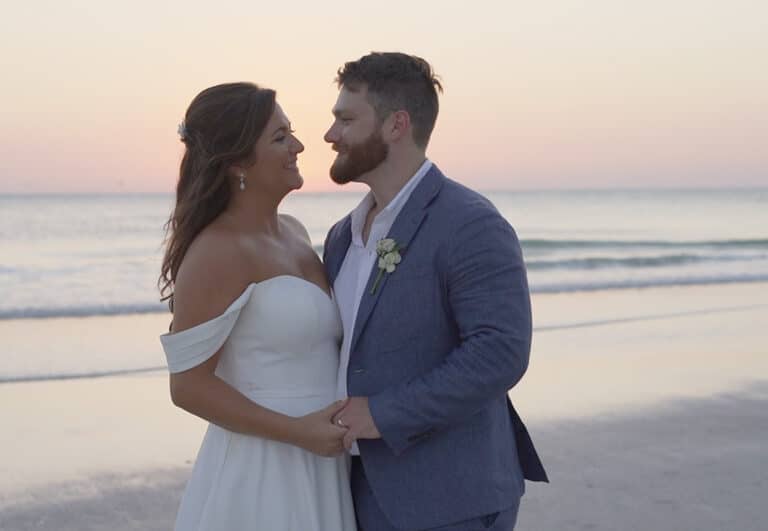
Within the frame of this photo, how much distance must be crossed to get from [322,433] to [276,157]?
0.95m

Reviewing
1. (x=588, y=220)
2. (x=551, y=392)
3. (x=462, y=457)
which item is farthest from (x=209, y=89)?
(x=588, y=220)

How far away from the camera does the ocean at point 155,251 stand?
14.3m

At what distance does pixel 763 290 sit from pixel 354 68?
1479 centimetres

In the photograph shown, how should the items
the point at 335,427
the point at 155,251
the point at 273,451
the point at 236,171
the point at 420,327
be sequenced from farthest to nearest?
the point at 155,251
the point at 236,171
the point at 273,451
the point at 335,427
the point at 420,327

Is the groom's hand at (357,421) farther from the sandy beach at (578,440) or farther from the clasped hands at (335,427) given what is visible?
the sandy beach at (578,440)

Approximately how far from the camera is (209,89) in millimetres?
3516

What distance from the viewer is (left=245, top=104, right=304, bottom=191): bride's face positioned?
352cm

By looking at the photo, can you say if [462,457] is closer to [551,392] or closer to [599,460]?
[599,460]

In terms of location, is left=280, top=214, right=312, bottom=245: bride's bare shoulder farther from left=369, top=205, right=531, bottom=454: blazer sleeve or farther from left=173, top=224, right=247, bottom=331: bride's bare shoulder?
left=369, top=205, right=531, bottom=454: blazer sleeve

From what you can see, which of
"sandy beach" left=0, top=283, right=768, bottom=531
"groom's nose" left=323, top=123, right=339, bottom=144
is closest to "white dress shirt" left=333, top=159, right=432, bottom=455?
"groom's nose" left=323, top=123, right=339, bottom=144

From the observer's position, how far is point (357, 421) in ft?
10.2

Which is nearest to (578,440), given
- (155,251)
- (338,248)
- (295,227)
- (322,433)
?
A: (295,227)

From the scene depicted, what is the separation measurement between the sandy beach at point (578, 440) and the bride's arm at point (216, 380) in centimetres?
266

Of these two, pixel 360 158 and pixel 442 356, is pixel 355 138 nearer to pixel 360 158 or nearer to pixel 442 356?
pixel 360 158
